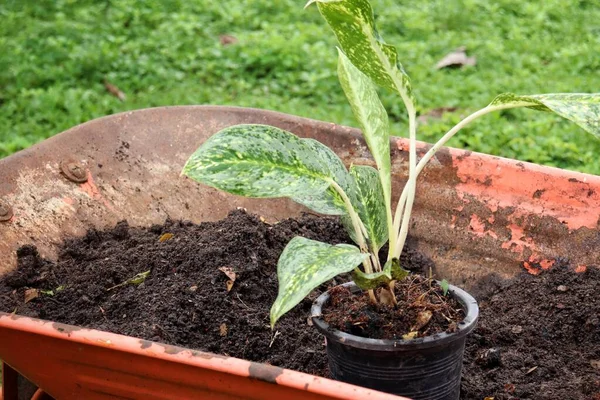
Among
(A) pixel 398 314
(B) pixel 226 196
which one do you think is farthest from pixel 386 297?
(B) pixel 226 196

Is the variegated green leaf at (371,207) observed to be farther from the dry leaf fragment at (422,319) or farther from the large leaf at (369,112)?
the dry leaf fragment at (422,319)

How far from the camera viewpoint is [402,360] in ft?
5.67

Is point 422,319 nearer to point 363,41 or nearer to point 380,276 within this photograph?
point 380,276

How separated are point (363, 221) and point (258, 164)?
34 cm

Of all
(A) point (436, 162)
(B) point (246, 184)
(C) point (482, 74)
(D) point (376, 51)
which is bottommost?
(C) point (482, 74)

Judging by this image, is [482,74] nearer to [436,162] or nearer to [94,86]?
[94,86]

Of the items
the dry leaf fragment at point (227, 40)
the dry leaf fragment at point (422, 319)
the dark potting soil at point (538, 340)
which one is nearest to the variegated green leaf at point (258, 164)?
the dry leaf fragment at point (422, 319)

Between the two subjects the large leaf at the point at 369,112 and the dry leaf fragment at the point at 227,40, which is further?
the dry leaf fragment at the point at 227,40

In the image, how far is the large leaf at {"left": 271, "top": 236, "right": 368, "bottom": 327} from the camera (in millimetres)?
1532

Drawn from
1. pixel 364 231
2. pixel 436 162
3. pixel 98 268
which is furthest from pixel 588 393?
pixel 98 268

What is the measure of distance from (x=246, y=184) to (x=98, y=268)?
2.77 feet

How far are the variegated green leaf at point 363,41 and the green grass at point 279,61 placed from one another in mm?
2043

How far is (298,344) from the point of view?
2.10m

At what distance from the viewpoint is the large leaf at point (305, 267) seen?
5.03ft
